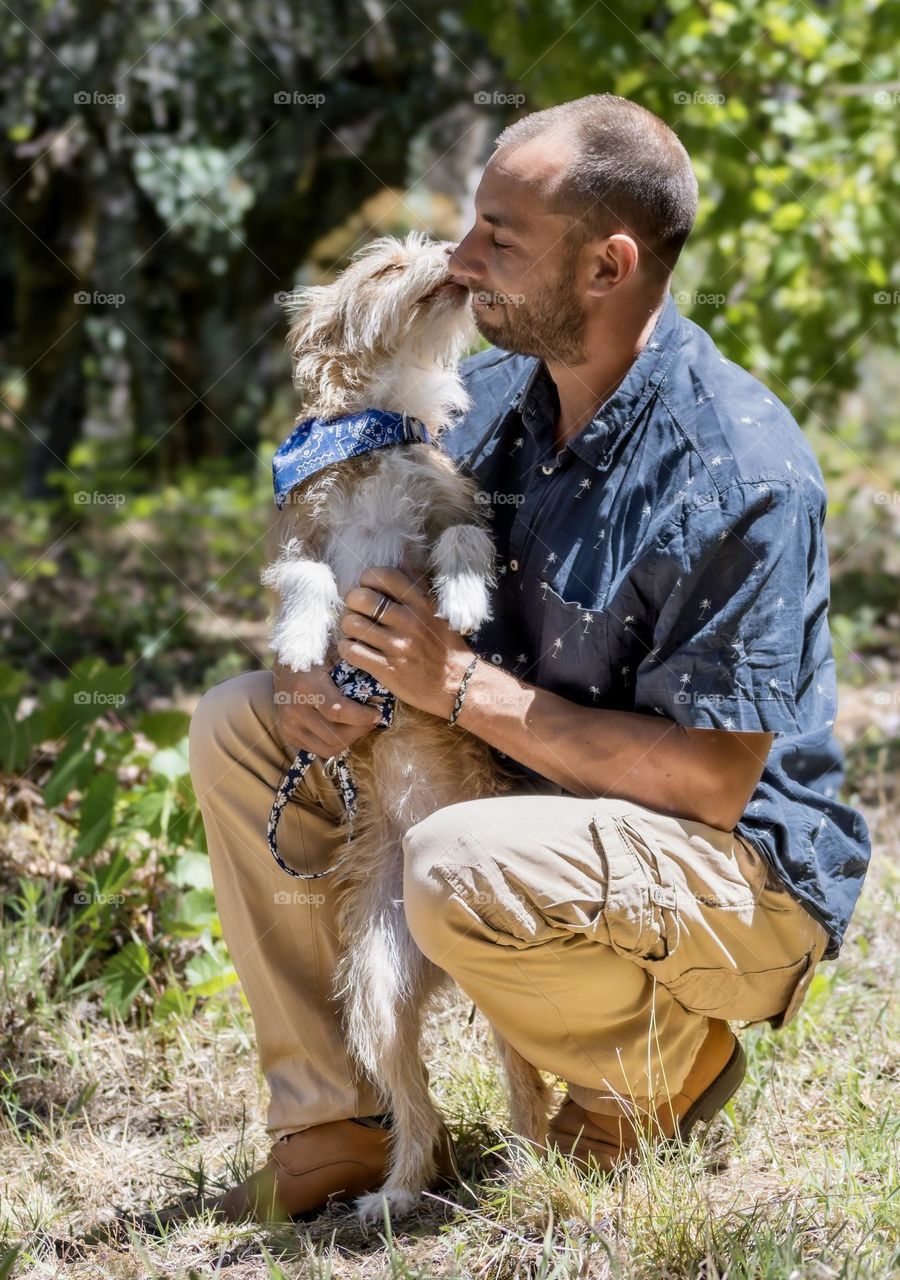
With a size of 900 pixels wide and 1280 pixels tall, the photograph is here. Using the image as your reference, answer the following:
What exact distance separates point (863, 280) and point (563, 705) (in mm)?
3962

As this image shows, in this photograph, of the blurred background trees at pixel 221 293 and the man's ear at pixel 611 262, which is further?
the blurred background trees at pixel 221 293

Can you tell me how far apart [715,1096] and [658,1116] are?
0.15 metres

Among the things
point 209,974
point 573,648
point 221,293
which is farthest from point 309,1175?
point 221,293

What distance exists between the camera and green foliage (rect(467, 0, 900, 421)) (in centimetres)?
523

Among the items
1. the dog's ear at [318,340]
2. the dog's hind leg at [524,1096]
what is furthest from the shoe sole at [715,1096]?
the dog's ear at [318,340]

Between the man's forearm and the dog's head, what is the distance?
2.54 feet

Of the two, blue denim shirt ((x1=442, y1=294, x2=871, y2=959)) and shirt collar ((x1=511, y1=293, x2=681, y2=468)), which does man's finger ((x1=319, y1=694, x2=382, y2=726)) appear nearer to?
blue denim shirt ((x1=442, y1=294, x2=871, y2=959))

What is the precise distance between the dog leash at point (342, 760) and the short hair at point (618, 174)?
101 cm

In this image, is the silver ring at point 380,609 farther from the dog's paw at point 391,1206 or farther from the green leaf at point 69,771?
the green leaf at point 69,771

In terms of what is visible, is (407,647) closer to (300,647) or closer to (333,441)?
(300,647)

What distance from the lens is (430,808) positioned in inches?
112

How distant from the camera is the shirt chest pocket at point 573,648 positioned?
2707 millimetres

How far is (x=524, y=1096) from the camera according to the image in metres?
2.77

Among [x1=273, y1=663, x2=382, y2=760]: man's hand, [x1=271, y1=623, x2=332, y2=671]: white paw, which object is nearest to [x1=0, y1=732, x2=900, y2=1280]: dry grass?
[x1=273, y1=663, x2=382, y2=760]: man's hand
